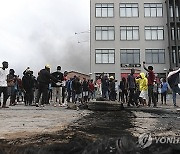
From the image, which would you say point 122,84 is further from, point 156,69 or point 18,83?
point 156,69

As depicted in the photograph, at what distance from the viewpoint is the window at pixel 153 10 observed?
1750 inches

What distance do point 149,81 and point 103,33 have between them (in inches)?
1287

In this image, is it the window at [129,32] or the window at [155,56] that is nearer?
the window at [155,56]

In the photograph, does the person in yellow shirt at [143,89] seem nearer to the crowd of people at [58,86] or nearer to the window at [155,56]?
the crowd of people at [58,86]

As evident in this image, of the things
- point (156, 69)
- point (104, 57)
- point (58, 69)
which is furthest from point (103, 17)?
point (58, 69)

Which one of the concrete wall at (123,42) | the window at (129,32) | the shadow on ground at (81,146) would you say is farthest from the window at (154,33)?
the shadow on ground at (81,146)

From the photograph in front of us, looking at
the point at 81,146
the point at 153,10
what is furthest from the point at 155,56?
the point at 81,146

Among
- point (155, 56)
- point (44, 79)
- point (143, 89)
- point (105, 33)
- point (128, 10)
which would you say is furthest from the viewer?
point (128, 10)

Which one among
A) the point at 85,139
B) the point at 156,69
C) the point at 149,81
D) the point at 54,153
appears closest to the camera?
the point at 54,153

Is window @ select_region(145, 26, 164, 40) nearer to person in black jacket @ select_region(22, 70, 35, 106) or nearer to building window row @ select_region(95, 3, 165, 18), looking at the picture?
building window row @ select_region(95, 3, 165, 18)

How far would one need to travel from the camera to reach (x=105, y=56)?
42719 millimetres

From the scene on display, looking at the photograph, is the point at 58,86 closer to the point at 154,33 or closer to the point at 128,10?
the point at 154,33

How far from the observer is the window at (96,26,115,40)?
142ft

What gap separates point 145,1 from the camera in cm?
4462
